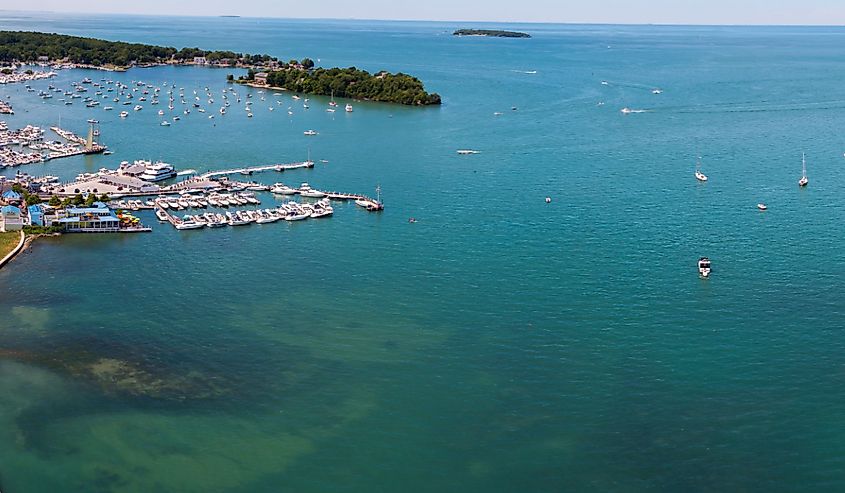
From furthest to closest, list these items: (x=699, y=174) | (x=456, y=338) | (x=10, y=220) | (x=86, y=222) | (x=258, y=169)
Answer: (x=258, y=169) → (x=699, y=174) → (x=86, y=222) → (x=10, y=220) → (x=456, y=338)

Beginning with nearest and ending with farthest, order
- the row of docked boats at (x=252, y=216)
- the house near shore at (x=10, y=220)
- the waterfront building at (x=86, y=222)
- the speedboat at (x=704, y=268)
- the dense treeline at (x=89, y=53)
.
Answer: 1. the speedboat at (x=704, y=268)
2. the house near shore at (x=10, y=220)
3. the waterfront building at (x=86, y=222)
4. the row of docked boats at (x=252, y=216)
5. the dense treeline at (x=89, y=53)

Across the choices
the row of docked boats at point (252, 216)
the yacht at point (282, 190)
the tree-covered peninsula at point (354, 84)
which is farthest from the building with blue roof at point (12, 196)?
the tree-covered peninsula at point (354, 84)

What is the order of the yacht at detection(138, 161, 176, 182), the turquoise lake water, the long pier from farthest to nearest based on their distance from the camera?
the long pier, the yacht at detection(138, 161, 176, 182), the turquoise lake water

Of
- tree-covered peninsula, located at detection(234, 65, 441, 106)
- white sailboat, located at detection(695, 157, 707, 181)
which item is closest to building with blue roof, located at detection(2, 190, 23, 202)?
white sailboat, located at detection(695, 157, 707, 181)

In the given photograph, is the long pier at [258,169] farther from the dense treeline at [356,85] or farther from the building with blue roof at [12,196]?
the dense treeline at [356,85]

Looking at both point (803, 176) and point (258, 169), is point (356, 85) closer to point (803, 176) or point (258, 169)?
point (258, 169)

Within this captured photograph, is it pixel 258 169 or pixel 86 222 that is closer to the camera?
pixel 86 222

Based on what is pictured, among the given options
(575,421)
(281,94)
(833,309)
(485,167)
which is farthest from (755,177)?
(281,94)

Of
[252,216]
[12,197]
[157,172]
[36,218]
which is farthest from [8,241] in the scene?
[157,172]

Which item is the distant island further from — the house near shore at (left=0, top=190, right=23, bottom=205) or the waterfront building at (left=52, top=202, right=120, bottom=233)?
the waterfront building at (left=52, top=202, right=120, bottom=233)
